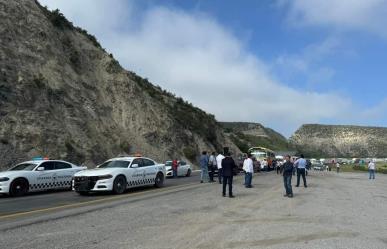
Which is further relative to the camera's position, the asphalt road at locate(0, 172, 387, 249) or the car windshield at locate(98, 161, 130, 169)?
the car windshield at locate(98, 161, 130, 169)

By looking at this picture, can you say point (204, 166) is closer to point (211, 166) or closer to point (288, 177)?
point (211, 166)

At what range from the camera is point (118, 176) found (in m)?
20.7

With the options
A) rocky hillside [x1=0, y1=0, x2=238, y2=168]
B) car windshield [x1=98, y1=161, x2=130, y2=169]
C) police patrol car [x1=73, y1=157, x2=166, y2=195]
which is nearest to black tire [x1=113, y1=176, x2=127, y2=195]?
police patrol car [x1=73, y1=157, x2=166, y2=195]

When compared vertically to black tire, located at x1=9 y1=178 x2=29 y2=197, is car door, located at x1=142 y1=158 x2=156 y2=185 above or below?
above

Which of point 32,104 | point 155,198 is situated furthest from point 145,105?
point 155,198

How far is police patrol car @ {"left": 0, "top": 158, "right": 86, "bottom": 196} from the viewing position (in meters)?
20.7

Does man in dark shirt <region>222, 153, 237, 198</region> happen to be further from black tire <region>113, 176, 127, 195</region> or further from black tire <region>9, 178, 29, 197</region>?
black tire <region>9, 178, 29, 197</region>

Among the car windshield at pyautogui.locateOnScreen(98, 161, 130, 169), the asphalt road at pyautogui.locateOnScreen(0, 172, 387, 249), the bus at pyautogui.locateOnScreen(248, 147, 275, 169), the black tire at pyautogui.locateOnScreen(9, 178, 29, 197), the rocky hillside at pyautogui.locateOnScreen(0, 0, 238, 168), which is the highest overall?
the rocky hillside at pyautogui.locateOnScreen(0, 0, 238, 168)

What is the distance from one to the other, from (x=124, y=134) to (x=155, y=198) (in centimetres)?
3009

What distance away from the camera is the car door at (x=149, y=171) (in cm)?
2308

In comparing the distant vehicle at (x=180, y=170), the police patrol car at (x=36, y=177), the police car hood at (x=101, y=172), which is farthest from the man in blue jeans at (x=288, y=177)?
the distant vehicle at (x=180, y=170)

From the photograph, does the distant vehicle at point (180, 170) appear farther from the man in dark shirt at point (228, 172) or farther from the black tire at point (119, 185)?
the man in dark shirt at point (228, 172)

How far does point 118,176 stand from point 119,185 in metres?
0.36

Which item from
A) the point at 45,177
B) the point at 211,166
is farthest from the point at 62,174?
the point at 211,166
